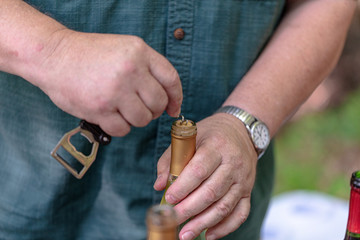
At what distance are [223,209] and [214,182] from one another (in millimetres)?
53

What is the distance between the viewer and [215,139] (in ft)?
2.43

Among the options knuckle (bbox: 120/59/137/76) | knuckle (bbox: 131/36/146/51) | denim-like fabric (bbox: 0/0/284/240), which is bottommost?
denim-like fabric (bbox: 0/0/284/240)

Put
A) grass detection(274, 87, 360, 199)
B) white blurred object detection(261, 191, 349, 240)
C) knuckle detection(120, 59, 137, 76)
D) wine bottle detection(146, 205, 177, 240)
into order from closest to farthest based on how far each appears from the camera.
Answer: wine bottle detection(146, 205, 177, 240) < knuckle detection(120, 59, 137, 76) < white blurred object detection(261, 191, 349, 240) < grass detection(274, 87, 360, 199)

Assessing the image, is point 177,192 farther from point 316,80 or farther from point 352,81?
point 352,81

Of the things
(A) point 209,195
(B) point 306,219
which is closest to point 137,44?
(A) point 209,195

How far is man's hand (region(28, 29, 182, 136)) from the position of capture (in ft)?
1.95

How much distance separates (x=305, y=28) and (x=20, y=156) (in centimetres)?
70

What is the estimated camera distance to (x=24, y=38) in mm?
645

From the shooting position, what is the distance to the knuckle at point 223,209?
2.36 feet

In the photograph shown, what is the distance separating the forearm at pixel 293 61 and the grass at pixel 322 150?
62.8 inches

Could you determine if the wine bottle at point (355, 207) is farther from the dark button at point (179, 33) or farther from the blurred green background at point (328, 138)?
the blurred green background at point (328, 138)

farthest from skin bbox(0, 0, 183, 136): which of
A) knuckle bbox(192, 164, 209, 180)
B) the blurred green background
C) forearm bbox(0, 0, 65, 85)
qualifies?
the blurred green background

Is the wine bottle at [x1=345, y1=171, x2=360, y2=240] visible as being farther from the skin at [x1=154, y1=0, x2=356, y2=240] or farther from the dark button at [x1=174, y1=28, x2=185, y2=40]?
the dark button at [x1=174, y1=28, x2=185, y2=40]

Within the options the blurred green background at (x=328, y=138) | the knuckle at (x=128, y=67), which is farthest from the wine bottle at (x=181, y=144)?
the blurred green background at (x=328, y=138)
